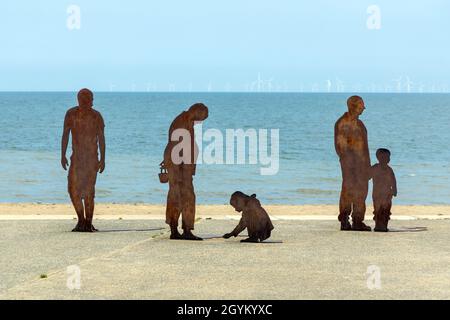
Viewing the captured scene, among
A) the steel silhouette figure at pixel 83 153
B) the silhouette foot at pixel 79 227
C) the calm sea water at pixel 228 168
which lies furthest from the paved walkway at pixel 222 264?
the calm sea water at pixel 228 168

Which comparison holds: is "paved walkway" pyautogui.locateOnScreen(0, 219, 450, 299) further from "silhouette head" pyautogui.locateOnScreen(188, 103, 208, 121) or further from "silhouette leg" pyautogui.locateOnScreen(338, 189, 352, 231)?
"silhouette head" pyautogui.locateOnScreen(188, 103, 208, 121)

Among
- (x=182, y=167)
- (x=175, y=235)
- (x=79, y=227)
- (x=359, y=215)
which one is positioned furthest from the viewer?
(x=359, y=215)

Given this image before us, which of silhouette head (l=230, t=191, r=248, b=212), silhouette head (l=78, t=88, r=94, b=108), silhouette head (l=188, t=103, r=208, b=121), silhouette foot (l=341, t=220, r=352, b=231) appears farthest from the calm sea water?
silhouette head (l=230, t=191, r=248, b=212)

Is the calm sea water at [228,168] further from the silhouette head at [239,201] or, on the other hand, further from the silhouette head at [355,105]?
the silhouette head at [239,201]

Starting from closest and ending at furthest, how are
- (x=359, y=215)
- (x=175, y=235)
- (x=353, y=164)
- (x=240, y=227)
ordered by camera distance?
(x=240, y=227) < (x=175, y=235) < (x=359, y=215) < (x=353, y=164)

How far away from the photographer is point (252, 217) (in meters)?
17.3

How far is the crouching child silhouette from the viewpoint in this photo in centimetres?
1719

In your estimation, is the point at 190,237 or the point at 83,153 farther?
the point at 83,153

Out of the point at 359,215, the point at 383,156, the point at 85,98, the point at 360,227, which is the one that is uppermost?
the point at 85,98

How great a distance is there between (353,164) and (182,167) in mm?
3447

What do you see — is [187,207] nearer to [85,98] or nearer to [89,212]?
[89,212]

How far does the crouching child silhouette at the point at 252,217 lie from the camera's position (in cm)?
1719

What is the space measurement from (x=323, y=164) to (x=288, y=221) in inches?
1626

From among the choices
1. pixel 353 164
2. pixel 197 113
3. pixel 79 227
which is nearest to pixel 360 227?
pixel 353 164
